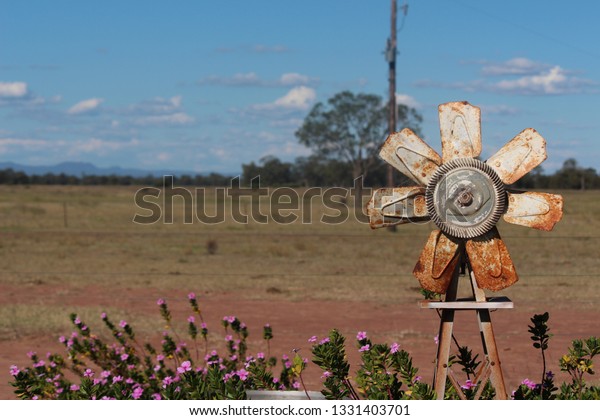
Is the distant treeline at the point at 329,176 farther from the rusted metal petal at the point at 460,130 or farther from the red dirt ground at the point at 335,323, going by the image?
the rusted metal petal at the point at 460,130

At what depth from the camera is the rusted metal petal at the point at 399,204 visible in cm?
439

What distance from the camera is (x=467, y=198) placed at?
4219mm

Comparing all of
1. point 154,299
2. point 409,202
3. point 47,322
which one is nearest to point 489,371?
point 409,202

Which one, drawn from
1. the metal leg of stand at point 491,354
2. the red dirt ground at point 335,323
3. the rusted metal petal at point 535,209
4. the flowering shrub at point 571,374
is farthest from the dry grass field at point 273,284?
the rusted metal petal at point 535,209

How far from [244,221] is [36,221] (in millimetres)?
7477

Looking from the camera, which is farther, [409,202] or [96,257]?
[96,257]

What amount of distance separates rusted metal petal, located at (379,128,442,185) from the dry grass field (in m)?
3.22

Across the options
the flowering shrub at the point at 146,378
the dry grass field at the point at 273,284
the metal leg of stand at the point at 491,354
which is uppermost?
the metal leg of stand at the point at 491,354

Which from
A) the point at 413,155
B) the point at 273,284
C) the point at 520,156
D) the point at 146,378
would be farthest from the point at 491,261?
the point at 273,284

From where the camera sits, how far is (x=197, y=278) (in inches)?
600

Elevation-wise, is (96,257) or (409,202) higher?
(409,202)

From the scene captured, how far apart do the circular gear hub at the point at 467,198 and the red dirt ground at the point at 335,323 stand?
2.82 meters

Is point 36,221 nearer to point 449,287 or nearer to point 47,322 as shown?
point 47,322

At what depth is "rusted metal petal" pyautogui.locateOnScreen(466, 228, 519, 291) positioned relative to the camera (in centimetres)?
427
